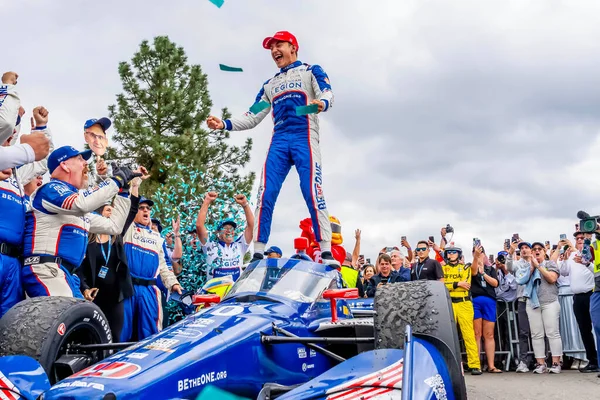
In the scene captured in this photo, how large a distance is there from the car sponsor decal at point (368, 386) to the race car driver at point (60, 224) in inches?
104

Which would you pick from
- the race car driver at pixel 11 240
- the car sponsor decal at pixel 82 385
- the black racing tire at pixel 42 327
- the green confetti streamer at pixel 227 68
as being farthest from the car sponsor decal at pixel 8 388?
the green confetti streamer at pixel 227 68

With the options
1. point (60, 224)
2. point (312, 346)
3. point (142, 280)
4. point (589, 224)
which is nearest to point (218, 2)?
point (60, 224)

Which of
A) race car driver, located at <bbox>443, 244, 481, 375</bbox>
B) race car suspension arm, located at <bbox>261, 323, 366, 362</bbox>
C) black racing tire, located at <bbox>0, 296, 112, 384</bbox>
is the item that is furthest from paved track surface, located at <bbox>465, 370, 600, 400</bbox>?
black racing tire, located at <bbox>0, 296, 112, 384</bbox>

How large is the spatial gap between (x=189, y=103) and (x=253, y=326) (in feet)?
82.3

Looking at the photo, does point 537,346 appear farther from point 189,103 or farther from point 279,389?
point 189,103

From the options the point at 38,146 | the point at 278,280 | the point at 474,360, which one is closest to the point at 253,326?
the point at 278,280

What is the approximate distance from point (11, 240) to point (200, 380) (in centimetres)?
222

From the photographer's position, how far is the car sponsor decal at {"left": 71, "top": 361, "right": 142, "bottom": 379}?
314 cm

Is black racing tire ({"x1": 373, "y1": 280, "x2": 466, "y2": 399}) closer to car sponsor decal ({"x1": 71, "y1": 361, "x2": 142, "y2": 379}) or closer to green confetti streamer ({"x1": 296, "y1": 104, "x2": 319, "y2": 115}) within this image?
car sponsor decal ({"x1": 71, "y1": 361, "x2": 142, "y2": 379})

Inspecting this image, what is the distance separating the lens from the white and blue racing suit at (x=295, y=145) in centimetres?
636

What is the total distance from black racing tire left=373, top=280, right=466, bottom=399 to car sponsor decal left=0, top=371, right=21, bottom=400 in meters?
2.19

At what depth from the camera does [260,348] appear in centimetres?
388

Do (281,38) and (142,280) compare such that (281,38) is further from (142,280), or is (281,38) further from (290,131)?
(142,280)

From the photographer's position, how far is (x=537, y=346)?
31.8ft
